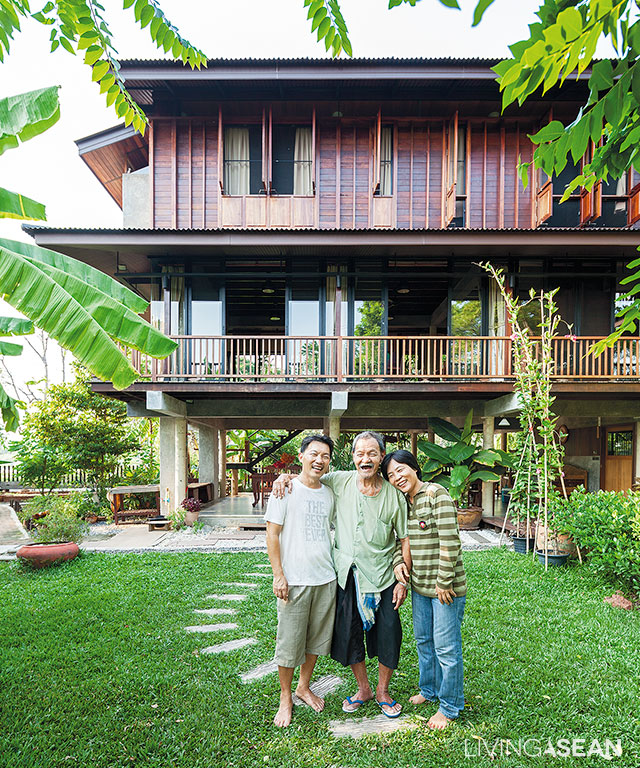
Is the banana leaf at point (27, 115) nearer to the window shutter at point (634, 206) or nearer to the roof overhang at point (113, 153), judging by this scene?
the roof overhang at point (113, 153)

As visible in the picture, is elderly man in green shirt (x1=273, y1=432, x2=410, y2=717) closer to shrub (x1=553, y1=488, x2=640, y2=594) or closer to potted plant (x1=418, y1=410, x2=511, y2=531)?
shrub (x1=553, y1=488, x2=640, y2=594)

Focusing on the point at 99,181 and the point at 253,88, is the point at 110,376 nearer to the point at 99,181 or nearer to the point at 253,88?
the point at 253,88

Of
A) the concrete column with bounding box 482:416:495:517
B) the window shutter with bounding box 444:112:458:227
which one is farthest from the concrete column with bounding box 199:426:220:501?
the window shutter with bounding box 444:112:458:227

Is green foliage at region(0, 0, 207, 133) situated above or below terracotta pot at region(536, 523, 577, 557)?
above

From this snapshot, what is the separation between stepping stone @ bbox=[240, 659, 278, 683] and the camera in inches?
152

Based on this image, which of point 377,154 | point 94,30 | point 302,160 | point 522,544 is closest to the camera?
point 94,30

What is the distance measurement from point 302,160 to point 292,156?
10.7 inches

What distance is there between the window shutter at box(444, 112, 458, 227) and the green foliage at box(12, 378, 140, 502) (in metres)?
9.74

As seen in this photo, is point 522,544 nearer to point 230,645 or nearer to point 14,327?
point 230,645

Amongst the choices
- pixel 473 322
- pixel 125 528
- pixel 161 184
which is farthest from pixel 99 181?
pixel 473 322

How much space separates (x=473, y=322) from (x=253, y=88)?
7.23 meters

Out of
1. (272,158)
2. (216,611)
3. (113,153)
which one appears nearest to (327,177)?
(272,158)

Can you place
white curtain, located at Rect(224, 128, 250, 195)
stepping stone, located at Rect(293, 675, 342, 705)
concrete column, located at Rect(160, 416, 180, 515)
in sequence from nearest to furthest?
1. stepping stone, located at Rect(293, 675, 342, 705)
2. concrete column, located at Rect(160, 416, 180, 515)
3. white curtain, located at Rect(224, 128, 250, 195)

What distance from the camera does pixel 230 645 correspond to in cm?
455
